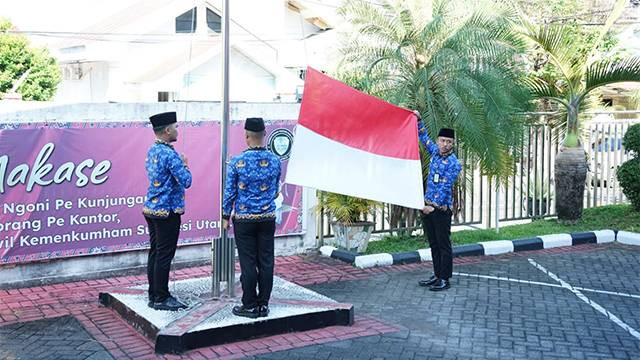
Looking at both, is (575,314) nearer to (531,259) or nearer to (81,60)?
(531,259)

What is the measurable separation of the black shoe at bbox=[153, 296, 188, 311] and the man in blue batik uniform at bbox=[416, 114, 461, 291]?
2.82 meters

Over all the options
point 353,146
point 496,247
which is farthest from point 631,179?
point 353,146

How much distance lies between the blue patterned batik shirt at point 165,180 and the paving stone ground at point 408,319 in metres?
1.12

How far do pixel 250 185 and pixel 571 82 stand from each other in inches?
289

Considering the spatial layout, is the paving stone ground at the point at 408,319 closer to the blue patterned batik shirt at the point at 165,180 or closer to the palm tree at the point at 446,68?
the blue patterned batik shirt at the point at 165,180

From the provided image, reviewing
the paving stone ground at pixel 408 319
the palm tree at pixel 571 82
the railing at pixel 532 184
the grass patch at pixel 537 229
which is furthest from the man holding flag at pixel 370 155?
the palm tree at pixel 571 82

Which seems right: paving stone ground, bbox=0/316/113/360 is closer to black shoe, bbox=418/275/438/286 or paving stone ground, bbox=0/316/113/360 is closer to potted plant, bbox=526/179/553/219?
black shoe, bbox=418/275/438/286

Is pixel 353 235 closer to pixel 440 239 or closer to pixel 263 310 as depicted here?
pixel 440 239

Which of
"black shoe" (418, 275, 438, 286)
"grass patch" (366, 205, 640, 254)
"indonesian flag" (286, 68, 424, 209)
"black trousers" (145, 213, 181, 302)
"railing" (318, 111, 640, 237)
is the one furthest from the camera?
"railing" (318, 111, 640, 237)

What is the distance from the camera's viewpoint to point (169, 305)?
7.06 m

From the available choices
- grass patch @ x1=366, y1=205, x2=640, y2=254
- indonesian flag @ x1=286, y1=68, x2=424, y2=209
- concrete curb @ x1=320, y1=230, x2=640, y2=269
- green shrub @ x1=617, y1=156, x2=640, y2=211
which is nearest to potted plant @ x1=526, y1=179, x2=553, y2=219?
grass patch @ x1=366, y1=205, x2=640, y2=254

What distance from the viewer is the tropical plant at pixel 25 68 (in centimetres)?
2397

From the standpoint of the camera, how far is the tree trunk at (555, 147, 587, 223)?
12.2 m

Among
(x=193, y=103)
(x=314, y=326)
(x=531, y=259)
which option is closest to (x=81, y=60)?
(x=193, y=103)
